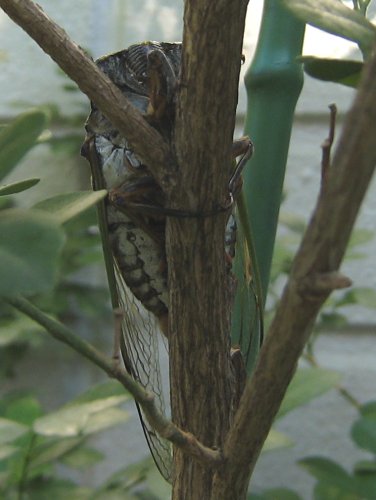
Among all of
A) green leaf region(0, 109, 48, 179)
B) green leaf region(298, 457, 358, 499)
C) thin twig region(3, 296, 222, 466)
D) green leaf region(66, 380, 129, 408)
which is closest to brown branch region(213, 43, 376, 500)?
thin twig region(3, 296, 222, 466)

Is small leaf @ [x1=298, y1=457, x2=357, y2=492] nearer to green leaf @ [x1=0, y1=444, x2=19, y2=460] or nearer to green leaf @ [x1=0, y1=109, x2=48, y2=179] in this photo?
green leaf @ [x1=0, y1=444, x2=19, y2=460]

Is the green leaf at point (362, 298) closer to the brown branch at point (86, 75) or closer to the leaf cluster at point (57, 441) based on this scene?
the leaf cluster at point (57, 441)

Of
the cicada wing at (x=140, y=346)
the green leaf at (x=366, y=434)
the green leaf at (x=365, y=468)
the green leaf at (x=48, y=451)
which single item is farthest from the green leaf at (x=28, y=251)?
the green leaf at (x=365, y=468)

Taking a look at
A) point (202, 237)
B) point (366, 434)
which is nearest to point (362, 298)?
point (366, 434)

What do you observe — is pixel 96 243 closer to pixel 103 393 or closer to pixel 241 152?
pixel 103 393

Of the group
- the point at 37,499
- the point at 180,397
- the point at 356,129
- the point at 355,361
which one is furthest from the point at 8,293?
the point at 355,361
